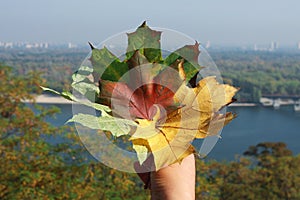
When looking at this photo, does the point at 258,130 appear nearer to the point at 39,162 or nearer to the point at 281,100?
the point at 281,100

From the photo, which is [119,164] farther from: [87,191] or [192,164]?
[87,191]

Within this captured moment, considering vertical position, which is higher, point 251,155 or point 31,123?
point 31,123

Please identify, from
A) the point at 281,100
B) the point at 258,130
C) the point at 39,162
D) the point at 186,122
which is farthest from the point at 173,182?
the point at 281,100

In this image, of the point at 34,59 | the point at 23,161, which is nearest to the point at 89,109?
the point at 23,161

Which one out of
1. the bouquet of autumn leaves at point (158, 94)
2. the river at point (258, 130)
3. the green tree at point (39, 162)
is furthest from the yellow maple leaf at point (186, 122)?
the river at point (258, 130)

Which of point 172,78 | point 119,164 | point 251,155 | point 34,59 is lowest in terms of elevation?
point 251,155

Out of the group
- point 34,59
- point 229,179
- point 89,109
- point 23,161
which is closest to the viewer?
point 89,109
